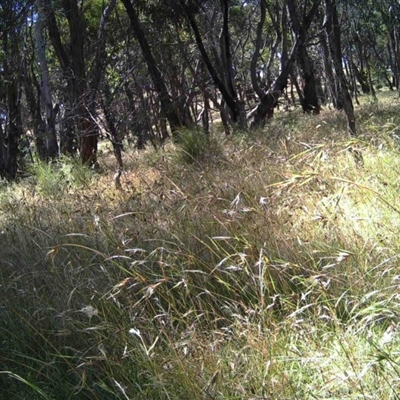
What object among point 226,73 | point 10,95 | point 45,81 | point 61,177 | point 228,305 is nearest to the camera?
point 228,305

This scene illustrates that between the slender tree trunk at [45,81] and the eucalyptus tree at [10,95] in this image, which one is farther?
the eucalyptus tree at [10,95]

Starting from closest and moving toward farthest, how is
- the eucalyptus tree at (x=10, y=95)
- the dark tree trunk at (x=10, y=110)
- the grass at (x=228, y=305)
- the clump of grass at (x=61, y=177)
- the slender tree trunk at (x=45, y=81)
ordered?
1. the grass at (x=228, y=305)
2. the clump of grass at (x=61, y=177)
3. the slender tree trunk at (x=45, y=81)
4. the eucalyptus tree at (x=10, y=95)
5. the dark tree trunk at (x=10, y=110)

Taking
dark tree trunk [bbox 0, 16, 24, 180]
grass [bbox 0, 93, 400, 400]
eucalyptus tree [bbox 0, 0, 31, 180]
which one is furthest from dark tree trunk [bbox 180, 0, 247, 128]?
grass [bbox 0, 93, 400, 400]

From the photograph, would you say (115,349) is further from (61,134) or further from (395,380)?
(61,134)

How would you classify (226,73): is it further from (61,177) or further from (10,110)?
(10,110)

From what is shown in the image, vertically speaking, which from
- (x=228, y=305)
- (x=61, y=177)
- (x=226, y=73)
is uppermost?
(x=226, y=73)

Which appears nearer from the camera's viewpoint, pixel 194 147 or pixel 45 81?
pixel 194 147

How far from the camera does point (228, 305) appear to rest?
2.33 meters

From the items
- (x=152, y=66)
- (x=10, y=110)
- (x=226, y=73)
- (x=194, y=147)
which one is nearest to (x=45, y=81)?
(x=152, y=66)

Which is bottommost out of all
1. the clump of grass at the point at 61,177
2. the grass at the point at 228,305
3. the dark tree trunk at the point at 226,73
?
the grass at the point at 228,305

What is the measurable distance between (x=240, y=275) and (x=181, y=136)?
5.13 metres

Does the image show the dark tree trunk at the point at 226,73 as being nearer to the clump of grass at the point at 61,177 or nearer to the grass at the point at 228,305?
the clump of grass at the point at 61,177

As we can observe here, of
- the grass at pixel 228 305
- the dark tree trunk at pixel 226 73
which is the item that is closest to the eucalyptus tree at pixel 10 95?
the dark tree trunk at pixel 226 73

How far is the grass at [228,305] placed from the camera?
170 cm
